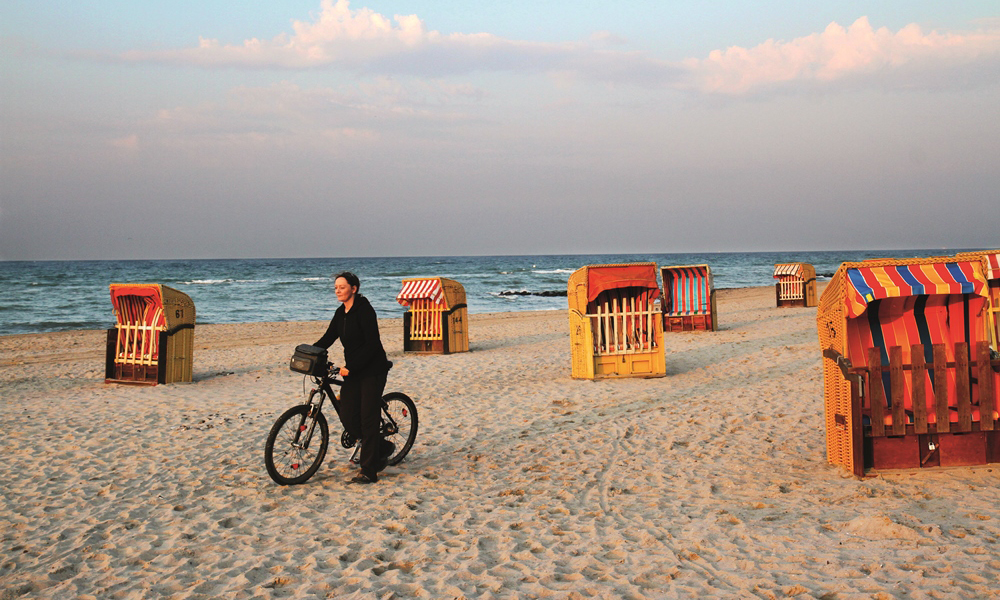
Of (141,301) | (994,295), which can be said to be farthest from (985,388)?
(141,301)

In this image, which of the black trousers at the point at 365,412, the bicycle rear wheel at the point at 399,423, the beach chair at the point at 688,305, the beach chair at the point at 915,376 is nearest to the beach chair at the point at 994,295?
the beach chair at the point at 915,376

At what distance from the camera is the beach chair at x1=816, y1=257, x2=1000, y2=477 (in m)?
5.43

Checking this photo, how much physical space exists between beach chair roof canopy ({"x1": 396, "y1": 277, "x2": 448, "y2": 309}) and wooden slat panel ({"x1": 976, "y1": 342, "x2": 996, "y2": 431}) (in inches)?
408

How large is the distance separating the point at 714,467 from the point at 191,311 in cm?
888

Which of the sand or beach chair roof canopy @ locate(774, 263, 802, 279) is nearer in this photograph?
the sand

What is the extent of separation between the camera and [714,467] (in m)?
6.35

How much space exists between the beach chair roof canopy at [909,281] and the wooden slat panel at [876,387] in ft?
1.12

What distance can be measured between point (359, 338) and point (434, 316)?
30.8 feet

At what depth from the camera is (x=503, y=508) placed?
5.34m

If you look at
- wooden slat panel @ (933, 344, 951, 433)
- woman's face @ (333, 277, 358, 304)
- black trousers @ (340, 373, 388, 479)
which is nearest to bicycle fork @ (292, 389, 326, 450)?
black trousers @ (340, 373, 388, 479)

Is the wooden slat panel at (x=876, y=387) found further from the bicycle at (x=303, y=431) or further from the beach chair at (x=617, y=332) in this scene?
the beach chair at (x=617, y=332)

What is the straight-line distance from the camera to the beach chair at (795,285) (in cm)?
2477

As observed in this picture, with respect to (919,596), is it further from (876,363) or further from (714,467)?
(714,467)

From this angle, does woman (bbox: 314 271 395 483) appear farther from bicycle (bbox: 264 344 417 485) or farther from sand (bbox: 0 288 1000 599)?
sand (bbox: 0 288 1000 599)
